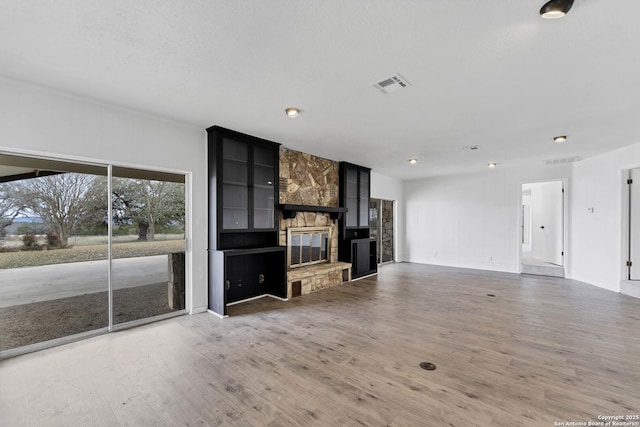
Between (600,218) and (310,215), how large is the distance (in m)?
5.99

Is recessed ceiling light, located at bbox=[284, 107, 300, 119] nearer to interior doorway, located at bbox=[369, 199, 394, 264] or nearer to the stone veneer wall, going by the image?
the stone veneer wall

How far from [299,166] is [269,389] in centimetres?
408

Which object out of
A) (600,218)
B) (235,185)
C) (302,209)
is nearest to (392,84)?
(235,185)

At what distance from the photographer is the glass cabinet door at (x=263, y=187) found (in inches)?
181

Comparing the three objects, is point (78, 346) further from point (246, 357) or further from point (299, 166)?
point (299, 166)

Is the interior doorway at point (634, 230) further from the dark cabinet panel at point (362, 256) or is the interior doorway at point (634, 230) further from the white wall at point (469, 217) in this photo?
the dark cabinet panel at point (362, 256)

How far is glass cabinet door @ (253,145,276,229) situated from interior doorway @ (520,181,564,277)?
21.5 ft

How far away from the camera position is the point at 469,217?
7.96 metres

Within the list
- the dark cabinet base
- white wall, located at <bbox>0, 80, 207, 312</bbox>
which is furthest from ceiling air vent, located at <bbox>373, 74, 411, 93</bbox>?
the dark cabinet base

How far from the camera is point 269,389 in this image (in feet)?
7.47

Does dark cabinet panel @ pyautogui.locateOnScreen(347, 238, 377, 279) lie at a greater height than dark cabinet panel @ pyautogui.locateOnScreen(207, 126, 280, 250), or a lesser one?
lesser

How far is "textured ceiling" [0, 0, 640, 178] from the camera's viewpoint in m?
1.78

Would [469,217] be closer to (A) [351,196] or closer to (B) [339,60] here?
(A) [351,196]

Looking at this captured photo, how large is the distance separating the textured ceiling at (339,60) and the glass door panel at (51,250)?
99 cm
